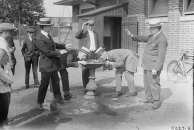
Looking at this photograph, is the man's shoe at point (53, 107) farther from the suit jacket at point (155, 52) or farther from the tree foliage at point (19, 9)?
the tree foliage at point (19, 9)

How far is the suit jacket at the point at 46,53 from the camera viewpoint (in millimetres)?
7219

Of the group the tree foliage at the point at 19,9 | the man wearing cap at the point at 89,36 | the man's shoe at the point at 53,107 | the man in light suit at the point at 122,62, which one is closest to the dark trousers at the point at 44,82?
the man's shoe at the point at 53,107

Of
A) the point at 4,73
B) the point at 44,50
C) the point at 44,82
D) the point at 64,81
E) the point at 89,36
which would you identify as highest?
the point at 89,36

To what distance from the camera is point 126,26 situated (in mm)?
14641

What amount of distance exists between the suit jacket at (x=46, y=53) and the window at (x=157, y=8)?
21.1ft

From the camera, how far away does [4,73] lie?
5305 mm

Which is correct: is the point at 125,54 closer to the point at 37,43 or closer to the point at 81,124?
the point at 37,43

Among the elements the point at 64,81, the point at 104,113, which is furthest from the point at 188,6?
the point at 104,113

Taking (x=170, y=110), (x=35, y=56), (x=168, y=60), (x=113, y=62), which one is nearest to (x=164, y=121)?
(x=170, y=110)

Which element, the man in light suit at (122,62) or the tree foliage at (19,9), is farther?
the tree foliage at (19,9)

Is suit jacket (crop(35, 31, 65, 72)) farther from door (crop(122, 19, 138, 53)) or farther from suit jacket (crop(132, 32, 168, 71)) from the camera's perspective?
door (crop(122, 19, 138, 53))

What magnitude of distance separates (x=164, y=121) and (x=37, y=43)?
290 cm

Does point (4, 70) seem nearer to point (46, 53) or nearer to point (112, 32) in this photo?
point (46, 53)

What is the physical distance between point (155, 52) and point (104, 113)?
171cm
